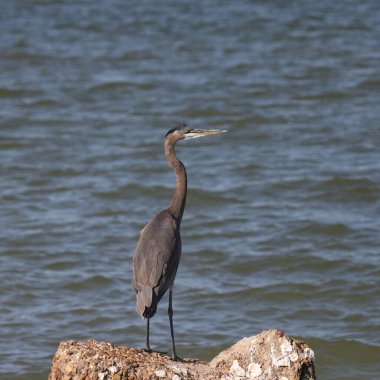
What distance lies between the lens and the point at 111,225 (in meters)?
12.3

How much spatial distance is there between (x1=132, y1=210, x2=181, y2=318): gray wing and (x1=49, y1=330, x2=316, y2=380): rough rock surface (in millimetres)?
745

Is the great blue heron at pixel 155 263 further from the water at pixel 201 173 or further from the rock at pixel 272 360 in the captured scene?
the water at pixel 201 173

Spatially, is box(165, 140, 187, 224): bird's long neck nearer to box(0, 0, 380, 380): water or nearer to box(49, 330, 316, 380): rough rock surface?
box(49, 330, 316, 380): rough rock surface

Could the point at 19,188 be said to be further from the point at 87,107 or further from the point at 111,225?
the point at 87,107

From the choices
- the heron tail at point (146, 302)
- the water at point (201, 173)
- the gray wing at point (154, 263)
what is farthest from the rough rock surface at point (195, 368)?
the water at point (201, 173)

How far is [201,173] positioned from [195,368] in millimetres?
7811

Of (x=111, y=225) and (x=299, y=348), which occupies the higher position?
(x=299, y=348)

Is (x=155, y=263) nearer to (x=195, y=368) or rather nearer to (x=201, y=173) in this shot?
(x=195, y=368)

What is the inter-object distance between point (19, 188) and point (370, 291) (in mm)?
5160

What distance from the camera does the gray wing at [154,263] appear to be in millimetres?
6863

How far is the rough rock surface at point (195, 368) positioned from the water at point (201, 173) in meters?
2.82

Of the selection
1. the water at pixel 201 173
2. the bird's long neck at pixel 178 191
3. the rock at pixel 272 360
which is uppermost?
the bird's long neck at pixel 178 191

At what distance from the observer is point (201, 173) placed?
13875mm

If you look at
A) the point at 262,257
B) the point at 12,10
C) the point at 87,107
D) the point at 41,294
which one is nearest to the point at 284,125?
the point at 87,107
